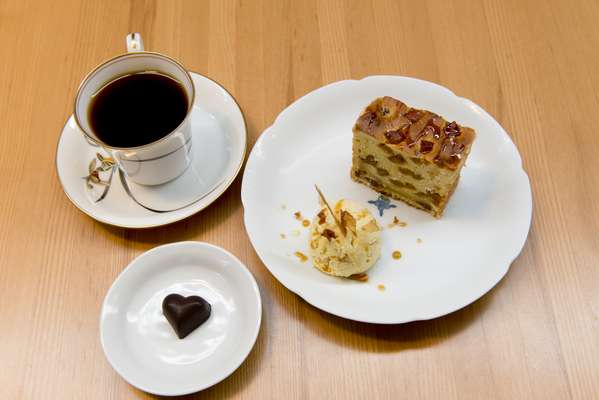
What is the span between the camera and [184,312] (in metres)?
1.20

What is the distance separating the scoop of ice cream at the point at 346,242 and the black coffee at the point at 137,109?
0.43 m

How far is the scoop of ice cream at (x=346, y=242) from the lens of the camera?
1.25m

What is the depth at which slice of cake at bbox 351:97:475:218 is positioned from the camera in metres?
1.29

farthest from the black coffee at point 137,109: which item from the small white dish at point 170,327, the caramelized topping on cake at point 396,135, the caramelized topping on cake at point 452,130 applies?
the caramelized topping on cake at point 452,130

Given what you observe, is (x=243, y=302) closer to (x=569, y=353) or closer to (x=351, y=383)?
(x=351, y=383)

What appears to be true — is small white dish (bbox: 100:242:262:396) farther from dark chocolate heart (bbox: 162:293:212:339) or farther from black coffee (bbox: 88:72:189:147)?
black coffee (bbox: 88:72:189:147)

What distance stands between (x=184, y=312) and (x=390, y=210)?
0.56m

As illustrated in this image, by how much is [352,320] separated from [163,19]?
110 centimetres

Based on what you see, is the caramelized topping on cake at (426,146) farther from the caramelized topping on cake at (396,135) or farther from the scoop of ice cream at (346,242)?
the scoop of ice cream at (346,242)

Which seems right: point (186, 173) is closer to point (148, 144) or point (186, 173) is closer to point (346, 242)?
point (148, 144)

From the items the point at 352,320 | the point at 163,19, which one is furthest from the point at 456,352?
the point at 163,19

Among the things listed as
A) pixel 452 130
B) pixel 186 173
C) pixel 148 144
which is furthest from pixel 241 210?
pixel 452 130

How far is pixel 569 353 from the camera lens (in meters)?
1.22

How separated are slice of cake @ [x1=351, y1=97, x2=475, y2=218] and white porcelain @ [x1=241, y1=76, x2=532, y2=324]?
0.06 m
